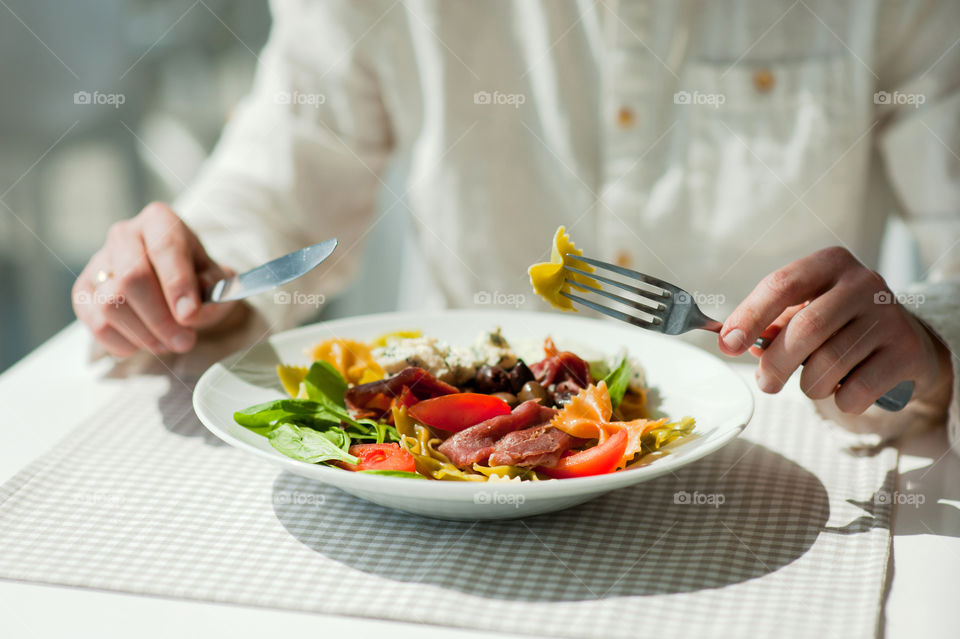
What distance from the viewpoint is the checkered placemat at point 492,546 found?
2.37 ft

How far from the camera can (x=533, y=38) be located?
173cm

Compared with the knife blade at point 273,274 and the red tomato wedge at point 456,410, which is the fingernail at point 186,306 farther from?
the red tomato wedge at point 456,410

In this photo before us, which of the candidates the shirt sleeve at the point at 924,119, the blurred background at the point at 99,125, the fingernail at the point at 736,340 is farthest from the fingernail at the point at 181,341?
the blurred background at the point at 99,125

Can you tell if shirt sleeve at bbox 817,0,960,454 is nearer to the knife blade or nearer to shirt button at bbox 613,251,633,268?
shirt button at bbox 613,251,633,268

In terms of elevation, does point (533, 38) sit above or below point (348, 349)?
above

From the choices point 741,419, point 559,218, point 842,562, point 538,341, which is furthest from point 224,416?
point 559,218

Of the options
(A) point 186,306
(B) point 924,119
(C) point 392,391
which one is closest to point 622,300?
(C) point 392,391

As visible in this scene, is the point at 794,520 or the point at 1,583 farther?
the point at 794,520

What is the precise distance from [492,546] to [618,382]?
0.29 metres

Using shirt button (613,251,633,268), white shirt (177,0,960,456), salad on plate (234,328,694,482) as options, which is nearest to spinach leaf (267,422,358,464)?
salad on plate (234,328,694,482)

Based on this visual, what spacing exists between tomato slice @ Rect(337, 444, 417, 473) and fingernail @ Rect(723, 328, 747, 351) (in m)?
0.37

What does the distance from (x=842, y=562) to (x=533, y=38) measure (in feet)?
4.22

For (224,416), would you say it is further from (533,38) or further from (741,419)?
(533,38)

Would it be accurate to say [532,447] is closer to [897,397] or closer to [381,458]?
[381,458]
